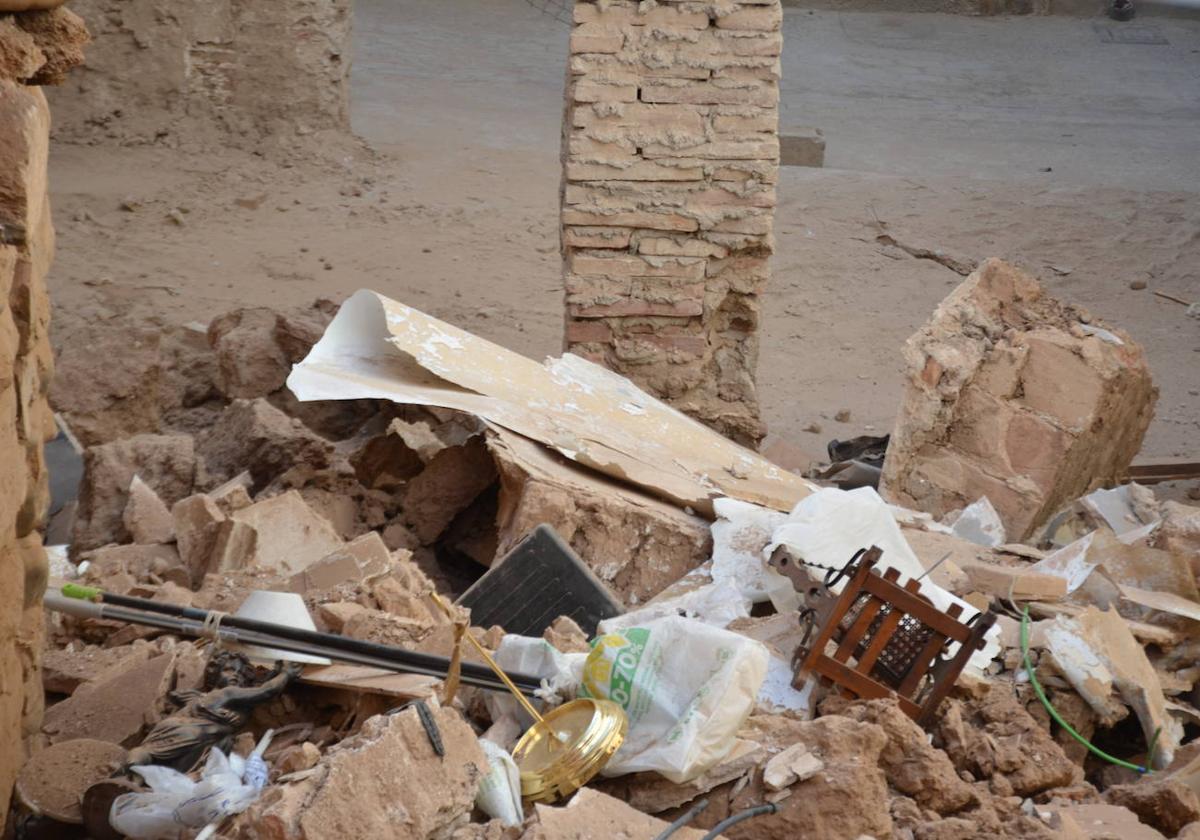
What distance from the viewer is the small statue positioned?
292cm

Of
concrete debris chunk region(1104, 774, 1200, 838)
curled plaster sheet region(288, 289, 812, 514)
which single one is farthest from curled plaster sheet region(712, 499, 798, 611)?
concrete debris chunk region(1104, 774, 1200, 838)

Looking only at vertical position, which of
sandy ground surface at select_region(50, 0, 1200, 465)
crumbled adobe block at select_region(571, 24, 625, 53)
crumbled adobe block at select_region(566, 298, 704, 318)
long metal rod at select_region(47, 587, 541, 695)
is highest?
crumbled adobe block at select_region(571, 24, 625, 53)

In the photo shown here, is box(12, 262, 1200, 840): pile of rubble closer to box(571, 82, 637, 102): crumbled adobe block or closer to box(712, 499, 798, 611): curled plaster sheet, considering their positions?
box(712, 499, 798, 611): curled plaster sheet

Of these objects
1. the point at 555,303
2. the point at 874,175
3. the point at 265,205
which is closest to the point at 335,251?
the point at 265,205

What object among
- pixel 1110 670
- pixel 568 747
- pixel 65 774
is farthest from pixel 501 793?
pixel 1110 670

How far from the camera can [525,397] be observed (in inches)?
191

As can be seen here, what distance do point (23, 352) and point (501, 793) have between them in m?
1.27

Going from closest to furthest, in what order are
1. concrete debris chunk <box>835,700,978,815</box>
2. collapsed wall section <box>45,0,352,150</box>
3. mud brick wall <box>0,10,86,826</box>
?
1. mud brick wall <box>0,10,86,826</box>
2. concrete debris chunk <box>835,700,978,815</box>
3. collapsed wall section <box>45,0,352,150</box>

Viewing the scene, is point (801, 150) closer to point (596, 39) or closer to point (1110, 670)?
point (596, 39)

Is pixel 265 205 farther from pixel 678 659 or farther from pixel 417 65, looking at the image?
pixel 678 659

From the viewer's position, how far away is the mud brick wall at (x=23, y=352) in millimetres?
2367

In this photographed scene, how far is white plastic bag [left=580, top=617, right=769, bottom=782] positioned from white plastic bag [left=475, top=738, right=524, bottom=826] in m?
0.23

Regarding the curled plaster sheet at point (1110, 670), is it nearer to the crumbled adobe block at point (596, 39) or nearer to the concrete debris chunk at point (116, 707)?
the concrete debris chunk at point (116, 707)

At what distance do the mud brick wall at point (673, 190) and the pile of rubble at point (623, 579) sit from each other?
17.4 inches
